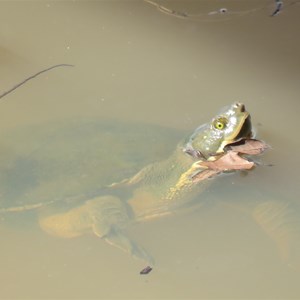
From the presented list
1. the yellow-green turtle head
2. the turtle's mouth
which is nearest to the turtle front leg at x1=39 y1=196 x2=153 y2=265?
the yellow-green turtle head

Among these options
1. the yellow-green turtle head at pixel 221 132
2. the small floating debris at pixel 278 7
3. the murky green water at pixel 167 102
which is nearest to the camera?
the murky green water at pixel 167 102

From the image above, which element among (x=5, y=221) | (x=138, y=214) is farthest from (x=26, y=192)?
(x=138, y=214)

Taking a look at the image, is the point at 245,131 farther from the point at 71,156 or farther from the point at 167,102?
the point at 71,156

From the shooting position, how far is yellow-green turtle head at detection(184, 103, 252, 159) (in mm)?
1877

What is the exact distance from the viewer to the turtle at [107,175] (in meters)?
1.83

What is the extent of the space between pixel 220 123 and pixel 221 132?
32 mm

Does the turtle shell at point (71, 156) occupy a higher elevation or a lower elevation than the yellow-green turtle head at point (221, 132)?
lower

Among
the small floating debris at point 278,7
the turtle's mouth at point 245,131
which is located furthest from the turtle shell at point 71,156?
the small floating debris at point 278,7

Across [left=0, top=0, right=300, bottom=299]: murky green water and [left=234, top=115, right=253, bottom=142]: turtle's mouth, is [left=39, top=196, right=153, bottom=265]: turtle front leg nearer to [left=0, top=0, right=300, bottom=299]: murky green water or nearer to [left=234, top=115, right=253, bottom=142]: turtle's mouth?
[left=0, top=0, right=300, bottom=299]: murky green water

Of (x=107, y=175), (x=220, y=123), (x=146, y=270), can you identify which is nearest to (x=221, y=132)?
(x=220, y=123)

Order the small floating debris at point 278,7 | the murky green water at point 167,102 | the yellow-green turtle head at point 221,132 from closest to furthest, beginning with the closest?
1. the murky green water at point 167,102
2. the yellow-green turtle head at point 221,132
3. the small floating debris at point 278,7

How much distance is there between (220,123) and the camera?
6.22ft

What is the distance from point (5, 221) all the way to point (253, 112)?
3.19ft

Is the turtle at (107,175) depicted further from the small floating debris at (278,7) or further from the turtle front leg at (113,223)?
the small floating debris at (278,7)
